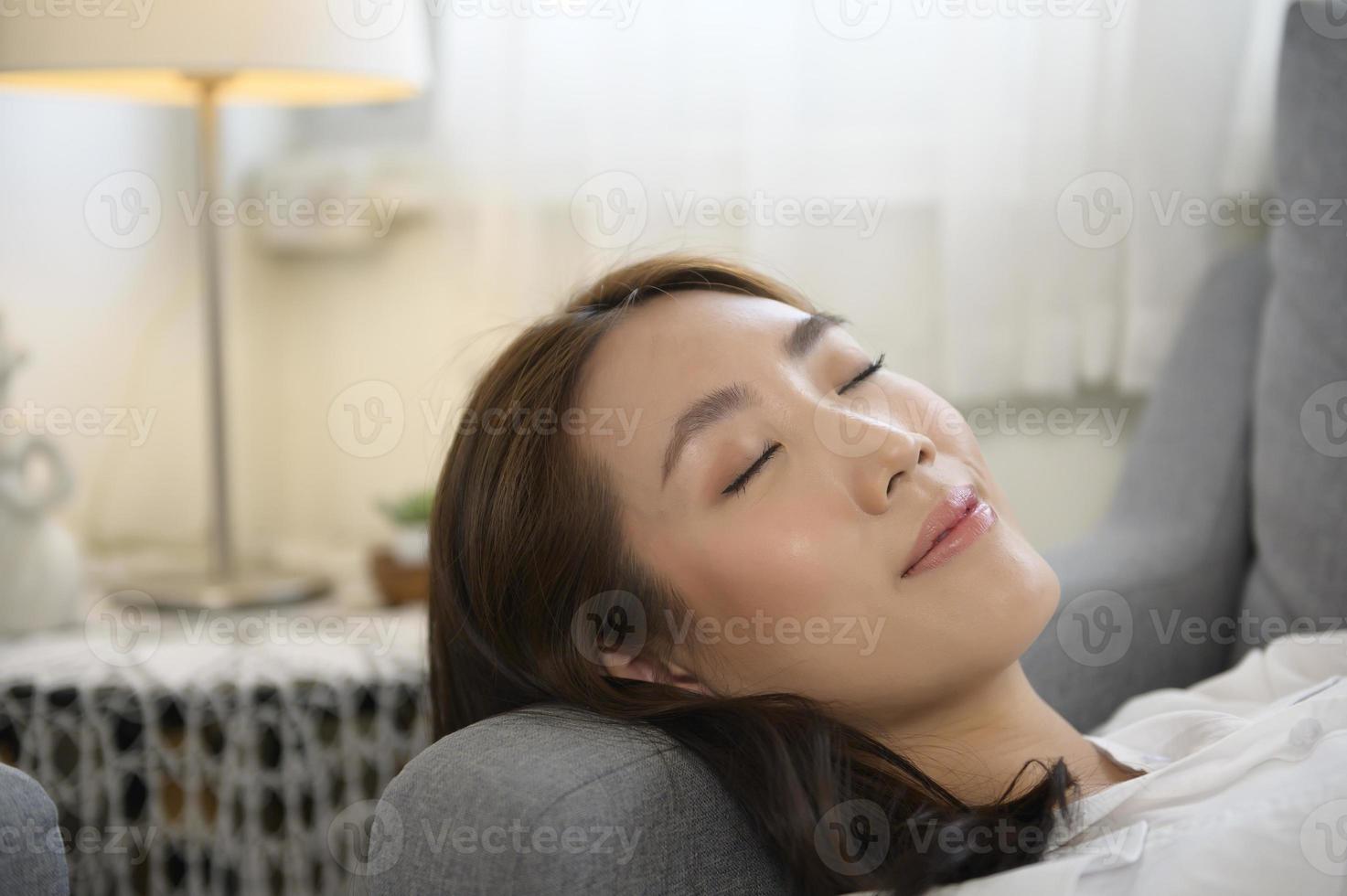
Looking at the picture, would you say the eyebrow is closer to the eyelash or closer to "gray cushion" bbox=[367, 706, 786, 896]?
the eyelash

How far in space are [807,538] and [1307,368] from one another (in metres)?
0.79

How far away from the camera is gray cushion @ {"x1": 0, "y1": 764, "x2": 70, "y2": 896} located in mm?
762

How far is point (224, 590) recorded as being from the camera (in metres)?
1.62

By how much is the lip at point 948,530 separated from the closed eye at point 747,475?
12cm

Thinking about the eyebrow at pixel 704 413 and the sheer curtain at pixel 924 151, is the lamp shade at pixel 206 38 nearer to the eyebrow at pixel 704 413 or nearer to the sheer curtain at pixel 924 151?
the sheer curtain at pixel 924 151

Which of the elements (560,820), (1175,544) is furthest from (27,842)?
(1175,544)

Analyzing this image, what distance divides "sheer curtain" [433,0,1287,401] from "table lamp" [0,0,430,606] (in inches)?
12.0

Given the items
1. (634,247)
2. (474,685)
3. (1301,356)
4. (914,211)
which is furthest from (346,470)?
(1301,356)

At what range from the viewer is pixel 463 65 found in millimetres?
1953

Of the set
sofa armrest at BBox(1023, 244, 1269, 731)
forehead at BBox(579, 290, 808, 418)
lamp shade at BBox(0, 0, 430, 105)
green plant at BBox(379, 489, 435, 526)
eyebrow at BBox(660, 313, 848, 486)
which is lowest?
green plant at BBox(379, 489, 435, 526)

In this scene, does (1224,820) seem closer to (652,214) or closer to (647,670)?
(647,670)

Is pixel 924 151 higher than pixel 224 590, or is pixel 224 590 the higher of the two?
pixel 924 151

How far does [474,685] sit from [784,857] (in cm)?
31

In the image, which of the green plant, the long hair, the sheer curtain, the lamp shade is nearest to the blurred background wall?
the sheer curtain
